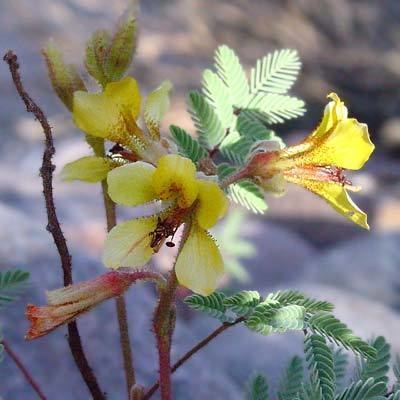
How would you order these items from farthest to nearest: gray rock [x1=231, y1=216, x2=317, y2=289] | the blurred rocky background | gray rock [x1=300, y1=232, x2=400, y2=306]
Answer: gray rock [x1=231, y1=216, x2=317, y2=289] → gray rock [x1=300, y1=232, x2=400, y2=306] → the blurred rocky background

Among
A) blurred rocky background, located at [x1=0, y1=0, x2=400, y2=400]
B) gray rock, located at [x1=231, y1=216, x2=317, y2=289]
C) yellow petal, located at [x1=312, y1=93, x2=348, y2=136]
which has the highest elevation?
yellow petal, located at [x1=312, y1=93, x2=348, y2=136]

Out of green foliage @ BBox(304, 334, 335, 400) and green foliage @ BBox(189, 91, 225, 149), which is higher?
green foliage @ BBox(189, 91, 225, 149)

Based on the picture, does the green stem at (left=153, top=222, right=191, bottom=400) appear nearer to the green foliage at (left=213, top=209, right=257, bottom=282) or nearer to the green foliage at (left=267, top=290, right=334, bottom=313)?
the green foliage at (left=267, top=290, right=334, bottom=313)

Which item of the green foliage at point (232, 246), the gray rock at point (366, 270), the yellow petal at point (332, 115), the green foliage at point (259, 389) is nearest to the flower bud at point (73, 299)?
the yellow petal at point (332, 115)

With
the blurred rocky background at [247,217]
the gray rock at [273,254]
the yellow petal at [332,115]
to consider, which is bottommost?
the gray rock at [273,254]

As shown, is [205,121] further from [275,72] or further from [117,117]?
[117,117]

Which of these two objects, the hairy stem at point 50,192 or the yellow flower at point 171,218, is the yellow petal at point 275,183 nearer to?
the yellow flower at point 171,218

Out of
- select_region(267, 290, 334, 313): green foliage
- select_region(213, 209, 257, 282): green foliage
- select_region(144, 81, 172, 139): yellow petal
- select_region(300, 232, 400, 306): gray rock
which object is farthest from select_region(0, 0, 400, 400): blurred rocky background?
select_region(267, 290, 334, 313): green foliage
